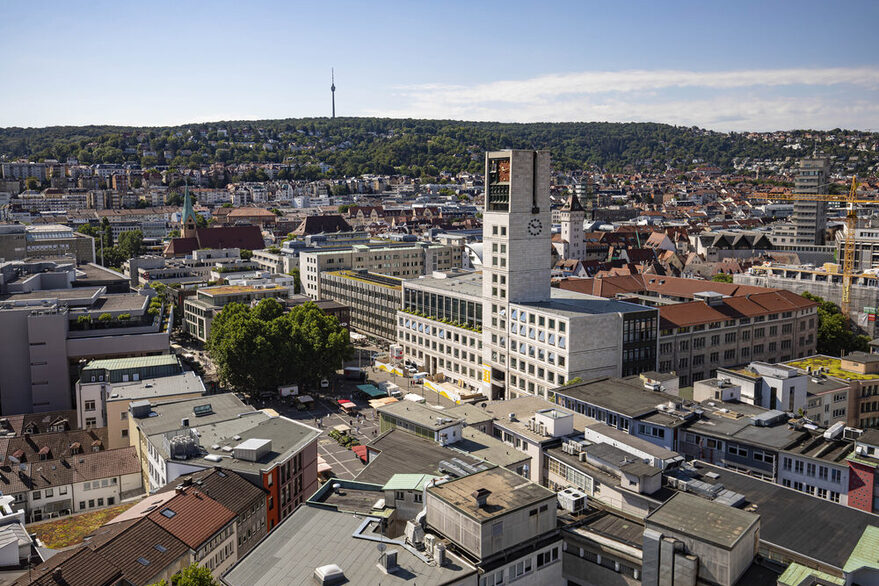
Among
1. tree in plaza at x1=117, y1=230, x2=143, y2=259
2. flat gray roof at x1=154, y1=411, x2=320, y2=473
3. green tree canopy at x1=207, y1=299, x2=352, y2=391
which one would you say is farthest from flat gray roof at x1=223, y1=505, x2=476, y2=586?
tree in plaza at x1=117, y1=230, x2=143, y2=259

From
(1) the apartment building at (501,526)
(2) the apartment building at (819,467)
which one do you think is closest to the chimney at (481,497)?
(1) the apartment building at (501,526)

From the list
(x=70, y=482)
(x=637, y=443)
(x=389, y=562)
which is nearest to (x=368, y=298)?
(x=70, y=482)

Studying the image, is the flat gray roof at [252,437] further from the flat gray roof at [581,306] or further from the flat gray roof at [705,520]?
the flat gray roof at [581,306]

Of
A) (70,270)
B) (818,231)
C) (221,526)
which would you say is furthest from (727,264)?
(221,526)

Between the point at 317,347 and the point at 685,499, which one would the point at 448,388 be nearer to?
the point at 317,347

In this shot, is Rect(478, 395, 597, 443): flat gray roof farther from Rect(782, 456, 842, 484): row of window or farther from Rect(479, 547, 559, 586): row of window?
Rect(479, 547, 559, 586): row of window

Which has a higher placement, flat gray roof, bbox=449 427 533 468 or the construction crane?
the construction crane
